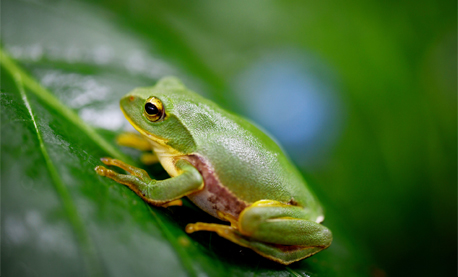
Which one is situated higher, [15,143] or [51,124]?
[51,124]

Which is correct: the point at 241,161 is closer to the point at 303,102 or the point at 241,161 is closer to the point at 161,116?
the point at 161,116

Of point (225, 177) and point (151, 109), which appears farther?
point (151, 109)

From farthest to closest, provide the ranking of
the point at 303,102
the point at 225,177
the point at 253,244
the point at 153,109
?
the point at 303,102 < the point at 153,109 < the point at 225,177 < the point at 253,244

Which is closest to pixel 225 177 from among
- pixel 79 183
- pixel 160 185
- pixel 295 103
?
pixel 160 185

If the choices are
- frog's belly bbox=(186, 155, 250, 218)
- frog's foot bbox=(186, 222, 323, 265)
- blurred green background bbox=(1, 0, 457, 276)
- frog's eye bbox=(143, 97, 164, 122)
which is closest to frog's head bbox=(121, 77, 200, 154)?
frog's eye bbox=(143, 97, 164, 122)

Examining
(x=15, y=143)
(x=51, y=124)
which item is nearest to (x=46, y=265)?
(x=15, y=143)

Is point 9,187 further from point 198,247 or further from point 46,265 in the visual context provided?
point 198,247

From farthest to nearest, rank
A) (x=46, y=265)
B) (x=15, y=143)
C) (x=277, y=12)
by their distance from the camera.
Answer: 1. (x=277, y=12)
2. (x=15, y=143)
3. (x=46, y=265)
